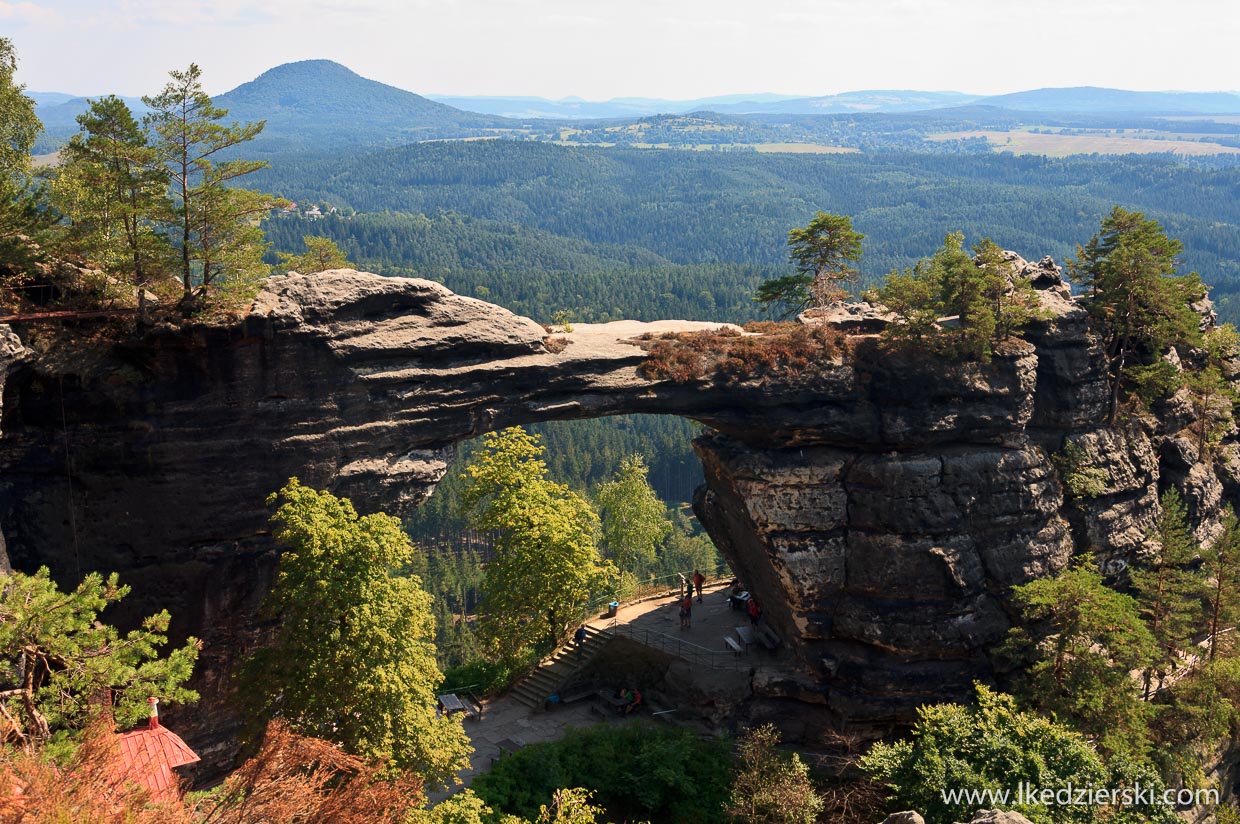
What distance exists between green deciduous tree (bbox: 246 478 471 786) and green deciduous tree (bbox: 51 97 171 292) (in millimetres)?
8734

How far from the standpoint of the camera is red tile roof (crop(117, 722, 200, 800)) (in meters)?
19.8

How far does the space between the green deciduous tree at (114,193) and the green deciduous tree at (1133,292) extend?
112 feet

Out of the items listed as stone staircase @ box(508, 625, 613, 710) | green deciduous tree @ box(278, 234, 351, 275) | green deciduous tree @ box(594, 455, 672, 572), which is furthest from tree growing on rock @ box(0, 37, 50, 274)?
green deciduous tree @ box(594, 455, 672, 572)

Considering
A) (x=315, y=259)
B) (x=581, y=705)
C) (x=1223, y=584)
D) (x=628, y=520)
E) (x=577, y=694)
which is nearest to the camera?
(x=581, y=705)

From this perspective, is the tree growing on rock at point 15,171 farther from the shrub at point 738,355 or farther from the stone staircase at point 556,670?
the stone staircase at point 556,670

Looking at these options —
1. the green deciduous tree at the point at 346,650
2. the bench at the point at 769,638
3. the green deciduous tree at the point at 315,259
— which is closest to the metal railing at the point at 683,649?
the bench at the point at 769,638

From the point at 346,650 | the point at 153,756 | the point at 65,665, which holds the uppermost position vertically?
the point at 65,665

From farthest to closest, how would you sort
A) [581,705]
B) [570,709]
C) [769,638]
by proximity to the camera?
[769,638] < [581,705] < [570,709]

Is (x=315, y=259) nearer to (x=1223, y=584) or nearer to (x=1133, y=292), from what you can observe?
(x=1133, y=292)

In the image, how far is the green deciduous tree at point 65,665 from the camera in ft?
66.8

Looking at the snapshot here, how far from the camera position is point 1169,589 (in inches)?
1483

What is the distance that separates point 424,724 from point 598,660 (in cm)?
1440

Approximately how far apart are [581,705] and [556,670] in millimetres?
2142

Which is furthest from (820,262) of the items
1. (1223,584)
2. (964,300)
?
(1223,584)
